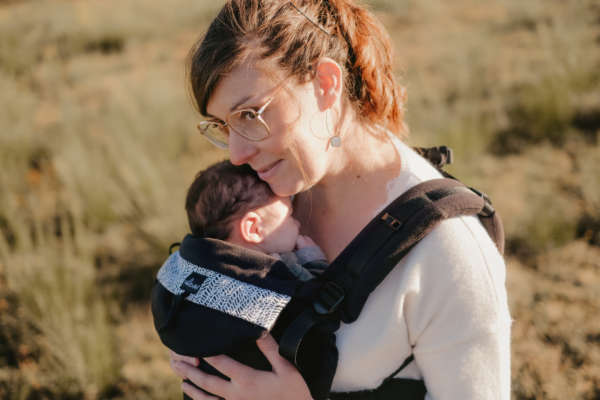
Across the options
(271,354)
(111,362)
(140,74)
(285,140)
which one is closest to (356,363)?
(271,354)

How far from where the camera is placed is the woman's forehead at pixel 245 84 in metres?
1.48

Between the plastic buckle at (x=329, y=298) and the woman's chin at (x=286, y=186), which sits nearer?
the plastic buckle at (x=329, y=298)

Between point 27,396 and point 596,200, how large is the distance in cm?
453

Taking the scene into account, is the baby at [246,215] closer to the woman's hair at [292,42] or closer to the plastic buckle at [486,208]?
the woman's hair at [292,42]

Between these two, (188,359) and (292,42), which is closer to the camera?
(292,42)

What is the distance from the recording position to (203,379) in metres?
1.64

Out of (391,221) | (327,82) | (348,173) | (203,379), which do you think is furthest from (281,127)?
(203,379)

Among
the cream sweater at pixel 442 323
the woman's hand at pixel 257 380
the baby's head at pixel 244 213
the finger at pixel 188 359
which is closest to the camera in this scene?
the cream sweater at pixel 442 323

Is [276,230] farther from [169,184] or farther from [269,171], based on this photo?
[169,184]

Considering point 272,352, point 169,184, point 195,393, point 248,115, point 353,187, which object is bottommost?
point 169,184

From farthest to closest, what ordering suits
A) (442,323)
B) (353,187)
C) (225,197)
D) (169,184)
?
(169,184), (225,197), (353,187), (442,323)

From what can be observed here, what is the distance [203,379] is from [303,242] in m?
0.59

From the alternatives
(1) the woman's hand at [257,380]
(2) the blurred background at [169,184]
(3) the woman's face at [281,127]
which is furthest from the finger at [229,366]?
(2) the blurred background at [169,184]

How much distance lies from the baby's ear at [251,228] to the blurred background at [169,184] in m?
0.84
